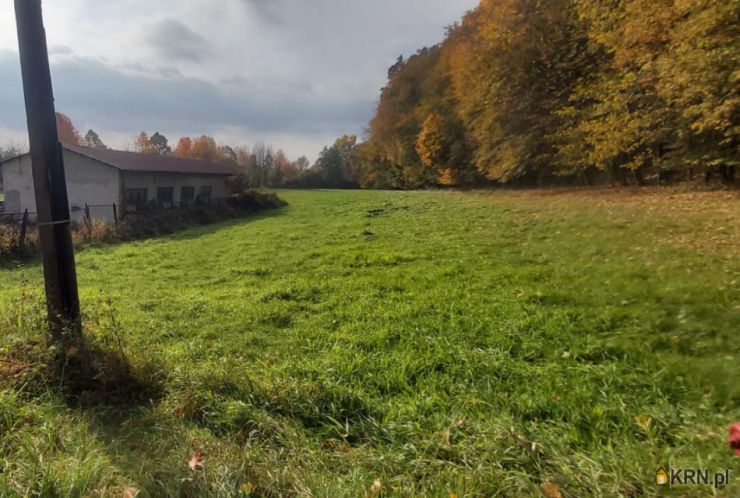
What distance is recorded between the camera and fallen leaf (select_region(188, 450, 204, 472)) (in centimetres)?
226

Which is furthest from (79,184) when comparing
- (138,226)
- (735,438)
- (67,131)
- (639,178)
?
(67,131)

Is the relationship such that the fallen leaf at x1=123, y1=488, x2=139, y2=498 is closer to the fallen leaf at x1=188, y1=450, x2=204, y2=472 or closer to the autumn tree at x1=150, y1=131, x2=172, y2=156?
the fallen leaf at x1=188, y1=450, x2=204, y2=472

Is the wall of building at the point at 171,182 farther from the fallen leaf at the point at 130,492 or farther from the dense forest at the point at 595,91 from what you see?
the fallen leaf at the point at 130,492

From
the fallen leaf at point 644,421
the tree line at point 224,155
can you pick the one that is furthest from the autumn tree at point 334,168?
the fallen leaf at point 644,421

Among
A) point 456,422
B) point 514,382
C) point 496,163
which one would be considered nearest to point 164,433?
point 456,422

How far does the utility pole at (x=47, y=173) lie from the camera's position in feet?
11.3

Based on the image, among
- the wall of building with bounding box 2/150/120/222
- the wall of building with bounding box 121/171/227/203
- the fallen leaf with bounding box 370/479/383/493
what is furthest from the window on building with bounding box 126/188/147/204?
the fallen leaf with bounding box 370/479/383/493

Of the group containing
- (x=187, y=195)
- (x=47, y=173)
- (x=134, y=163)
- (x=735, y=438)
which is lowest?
(x=735, y=438)

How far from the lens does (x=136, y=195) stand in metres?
22.8

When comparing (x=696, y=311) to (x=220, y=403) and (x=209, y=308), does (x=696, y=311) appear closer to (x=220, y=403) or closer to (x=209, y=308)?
(x=220, y=403)

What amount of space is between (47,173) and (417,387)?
13.2 feet

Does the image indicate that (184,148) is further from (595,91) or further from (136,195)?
(595,91)

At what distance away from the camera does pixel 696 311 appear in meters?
4.26

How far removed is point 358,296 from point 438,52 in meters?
41.9
